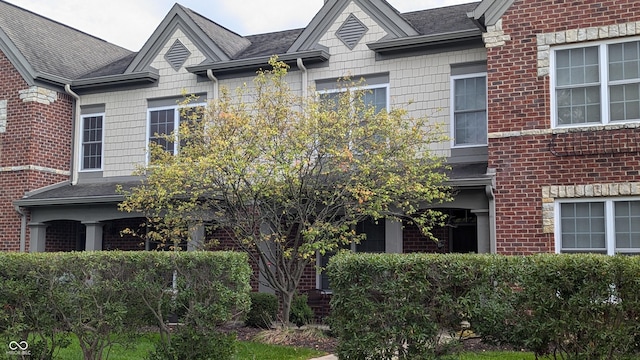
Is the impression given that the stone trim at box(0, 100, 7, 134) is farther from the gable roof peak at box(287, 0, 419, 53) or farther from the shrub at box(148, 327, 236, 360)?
the shrub at box(148, 327, 236, 360)

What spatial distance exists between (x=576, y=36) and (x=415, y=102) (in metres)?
3.80

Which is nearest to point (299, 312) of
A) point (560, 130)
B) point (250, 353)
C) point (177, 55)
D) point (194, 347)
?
point (250, 353)

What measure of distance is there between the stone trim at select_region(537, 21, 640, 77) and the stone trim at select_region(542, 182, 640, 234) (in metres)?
2.14

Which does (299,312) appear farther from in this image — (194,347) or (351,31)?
(351,31)

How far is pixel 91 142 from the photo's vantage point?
18.6 m

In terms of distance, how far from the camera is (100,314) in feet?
28.5

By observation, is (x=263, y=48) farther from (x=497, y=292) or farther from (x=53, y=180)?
(x=497, y=292)

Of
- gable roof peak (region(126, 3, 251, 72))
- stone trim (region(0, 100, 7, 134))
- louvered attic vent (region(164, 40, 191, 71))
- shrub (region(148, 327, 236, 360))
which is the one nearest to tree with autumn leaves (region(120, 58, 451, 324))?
shrub (region(148, 327, 236, 360))

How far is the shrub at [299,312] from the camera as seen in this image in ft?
43.5

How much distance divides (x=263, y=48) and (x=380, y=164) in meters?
6.82

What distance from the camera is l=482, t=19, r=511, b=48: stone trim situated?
13.0m

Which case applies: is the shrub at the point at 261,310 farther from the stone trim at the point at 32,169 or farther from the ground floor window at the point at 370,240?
the stone trim at the point at 32,169

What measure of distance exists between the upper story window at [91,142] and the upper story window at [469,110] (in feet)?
31.2

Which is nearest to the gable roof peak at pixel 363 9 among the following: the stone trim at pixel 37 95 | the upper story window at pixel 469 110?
the upper story window at pixel 469 110
